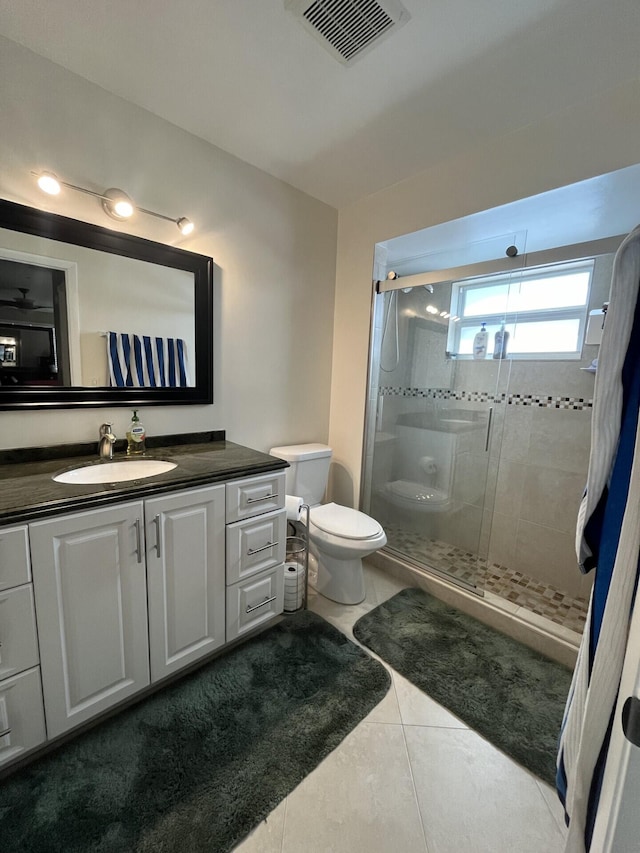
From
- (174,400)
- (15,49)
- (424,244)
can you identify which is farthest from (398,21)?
(174,400)

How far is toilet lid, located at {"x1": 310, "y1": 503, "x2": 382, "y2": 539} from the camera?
76.0 inches

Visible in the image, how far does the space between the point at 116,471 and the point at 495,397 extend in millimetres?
2174

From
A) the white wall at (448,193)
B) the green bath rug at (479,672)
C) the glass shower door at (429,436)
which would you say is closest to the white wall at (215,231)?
the white wall at (448,193)

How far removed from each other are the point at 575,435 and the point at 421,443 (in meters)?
0.91

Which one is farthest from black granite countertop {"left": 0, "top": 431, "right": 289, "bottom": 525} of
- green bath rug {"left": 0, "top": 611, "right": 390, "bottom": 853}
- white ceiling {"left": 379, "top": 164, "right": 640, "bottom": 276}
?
white ceiling {"left": 379, "top": 164, "right": 640, "bottom": 276}

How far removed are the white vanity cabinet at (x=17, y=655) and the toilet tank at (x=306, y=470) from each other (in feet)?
4.22

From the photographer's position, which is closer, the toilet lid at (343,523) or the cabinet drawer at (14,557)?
the cabinet drawer at (14,557)

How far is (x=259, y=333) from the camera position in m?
2.18

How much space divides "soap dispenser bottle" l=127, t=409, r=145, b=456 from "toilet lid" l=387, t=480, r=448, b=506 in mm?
1676

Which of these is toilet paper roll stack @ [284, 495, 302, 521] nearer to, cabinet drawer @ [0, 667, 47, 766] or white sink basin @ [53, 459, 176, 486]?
white sink basin @ [53, 459, 176, 486]

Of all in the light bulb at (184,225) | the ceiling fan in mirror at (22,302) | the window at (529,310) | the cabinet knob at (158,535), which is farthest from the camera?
the window at (529,310)

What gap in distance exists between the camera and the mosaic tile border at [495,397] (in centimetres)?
219

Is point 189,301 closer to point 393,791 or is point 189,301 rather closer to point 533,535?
point 393,791

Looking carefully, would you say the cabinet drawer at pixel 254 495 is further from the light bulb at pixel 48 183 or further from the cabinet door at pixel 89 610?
the light bulb at pixel 48 183
